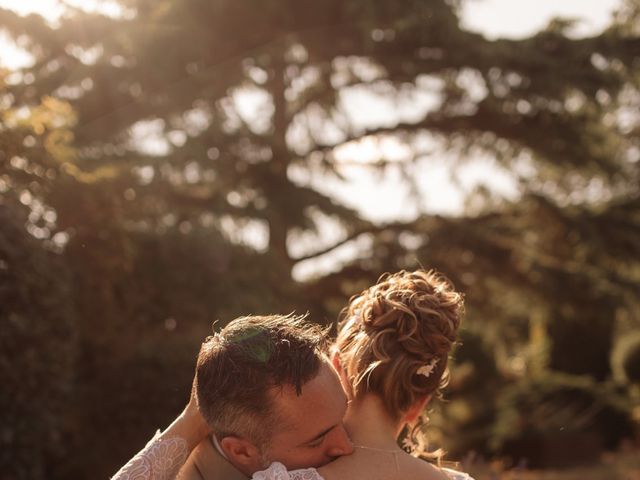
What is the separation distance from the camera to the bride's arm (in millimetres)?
2721

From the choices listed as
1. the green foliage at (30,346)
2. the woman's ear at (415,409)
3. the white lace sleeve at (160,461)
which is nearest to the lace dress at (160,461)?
the white lace sleeve at (160,461)

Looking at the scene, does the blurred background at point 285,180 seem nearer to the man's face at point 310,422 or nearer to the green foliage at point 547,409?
the green foliage at point 547,409

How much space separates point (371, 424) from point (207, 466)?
518 mm

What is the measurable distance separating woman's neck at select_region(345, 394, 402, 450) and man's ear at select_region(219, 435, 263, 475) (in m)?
0.34

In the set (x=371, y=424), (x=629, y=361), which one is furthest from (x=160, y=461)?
(x=629, y=361)

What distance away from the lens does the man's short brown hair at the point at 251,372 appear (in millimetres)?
2338

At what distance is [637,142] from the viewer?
70.8 ft

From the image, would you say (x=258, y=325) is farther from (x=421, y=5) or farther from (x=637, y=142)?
(x=637, y=142)

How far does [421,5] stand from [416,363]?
10.6m

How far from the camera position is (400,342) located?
3021 millimetres

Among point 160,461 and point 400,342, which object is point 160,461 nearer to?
point 160,461

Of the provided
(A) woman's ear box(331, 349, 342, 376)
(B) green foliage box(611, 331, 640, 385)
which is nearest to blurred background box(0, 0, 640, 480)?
(B) green foliage box(611, 331, 640, 385)

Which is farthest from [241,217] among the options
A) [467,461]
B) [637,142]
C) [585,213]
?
[637,142]

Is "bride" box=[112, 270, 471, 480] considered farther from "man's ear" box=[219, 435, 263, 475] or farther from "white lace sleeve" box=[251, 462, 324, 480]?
"man's ear" box=[219, 435, 263, 475]
